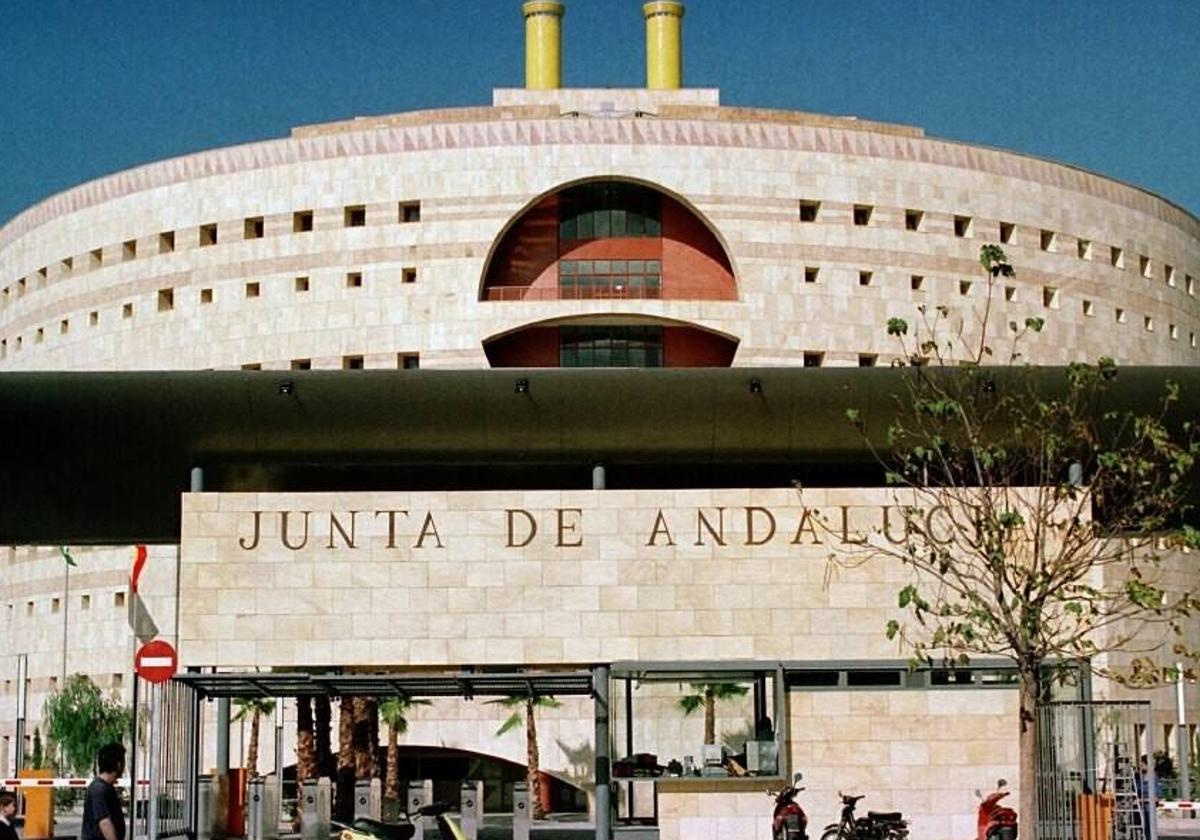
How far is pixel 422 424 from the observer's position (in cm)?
2936

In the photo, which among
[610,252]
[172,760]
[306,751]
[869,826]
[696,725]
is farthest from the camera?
[610,252]

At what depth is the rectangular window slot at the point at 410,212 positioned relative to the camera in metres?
55.7

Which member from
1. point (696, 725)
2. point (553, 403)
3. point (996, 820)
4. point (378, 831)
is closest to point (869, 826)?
point (996, 820)

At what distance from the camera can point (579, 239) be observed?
5781cm

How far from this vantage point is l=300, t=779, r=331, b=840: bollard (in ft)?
113

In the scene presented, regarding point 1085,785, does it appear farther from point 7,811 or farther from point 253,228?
point 253,228

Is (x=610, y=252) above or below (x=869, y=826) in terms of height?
above

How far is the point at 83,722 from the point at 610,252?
20879 mm

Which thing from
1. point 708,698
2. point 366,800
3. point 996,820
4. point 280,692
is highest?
point 280,692

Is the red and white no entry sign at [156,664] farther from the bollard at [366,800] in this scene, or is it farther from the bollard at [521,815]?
the bollard at [366,800]

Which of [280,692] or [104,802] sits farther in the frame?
[280,692]

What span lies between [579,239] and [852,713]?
108 ft

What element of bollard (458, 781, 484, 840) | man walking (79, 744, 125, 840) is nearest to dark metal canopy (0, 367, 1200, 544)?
bollard (458, 781, 484, 840)

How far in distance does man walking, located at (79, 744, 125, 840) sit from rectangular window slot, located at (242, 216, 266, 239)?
143 ft
